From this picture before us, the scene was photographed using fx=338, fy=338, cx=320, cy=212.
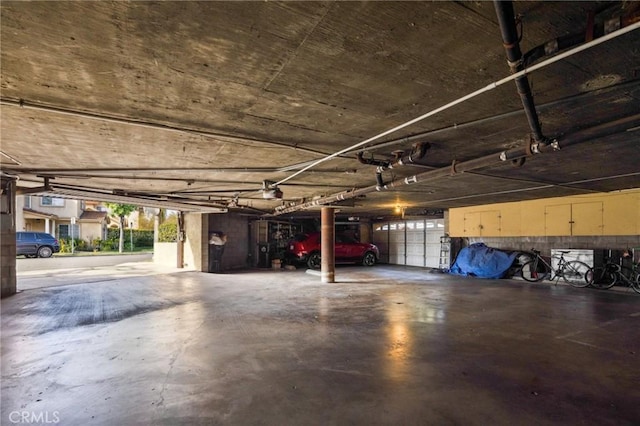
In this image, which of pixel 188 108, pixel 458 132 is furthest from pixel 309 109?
pixel 458 132

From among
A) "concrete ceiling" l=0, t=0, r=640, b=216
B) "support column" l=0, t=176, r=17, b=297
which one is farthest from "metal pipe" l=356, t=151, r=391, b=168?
"support column" l=0, t=176, r=17, b=297

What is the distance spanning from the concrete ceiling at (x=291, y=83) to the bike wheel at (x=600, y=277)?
4.49 m

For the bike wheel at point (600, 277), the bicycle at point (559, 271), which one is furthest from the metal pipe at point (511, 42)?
the bicycle at point (559, 271)

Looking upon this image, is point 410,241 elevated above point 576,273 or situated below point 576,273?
above

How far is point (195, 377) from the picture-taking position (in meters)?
3.03

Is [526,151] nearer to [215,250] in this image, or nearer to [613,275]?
[613,275]

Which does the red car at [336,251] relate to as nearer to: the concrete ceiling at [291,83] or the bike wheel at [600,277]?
the bike wheel at [600,277]

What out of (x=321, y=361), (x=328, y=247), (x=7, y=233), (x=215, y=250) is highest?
(x=7, y=233)

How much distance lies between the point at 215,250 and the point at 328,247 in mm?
4742

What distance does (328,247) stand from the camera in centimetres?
970

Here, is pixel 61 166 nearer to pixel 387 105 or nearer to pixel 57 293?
pixel 57 293

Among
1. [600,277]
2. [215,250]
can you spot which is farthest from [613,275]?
[215,250]

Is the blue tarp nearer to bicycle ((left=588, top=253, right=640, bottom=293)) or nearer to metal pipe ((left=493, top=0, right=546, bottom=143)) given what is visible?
bicycle ((left=588, top=253, right=640, bottom=293))

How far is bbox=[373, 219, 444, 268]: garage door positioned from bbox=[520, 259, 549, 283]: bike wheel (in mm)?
3935
